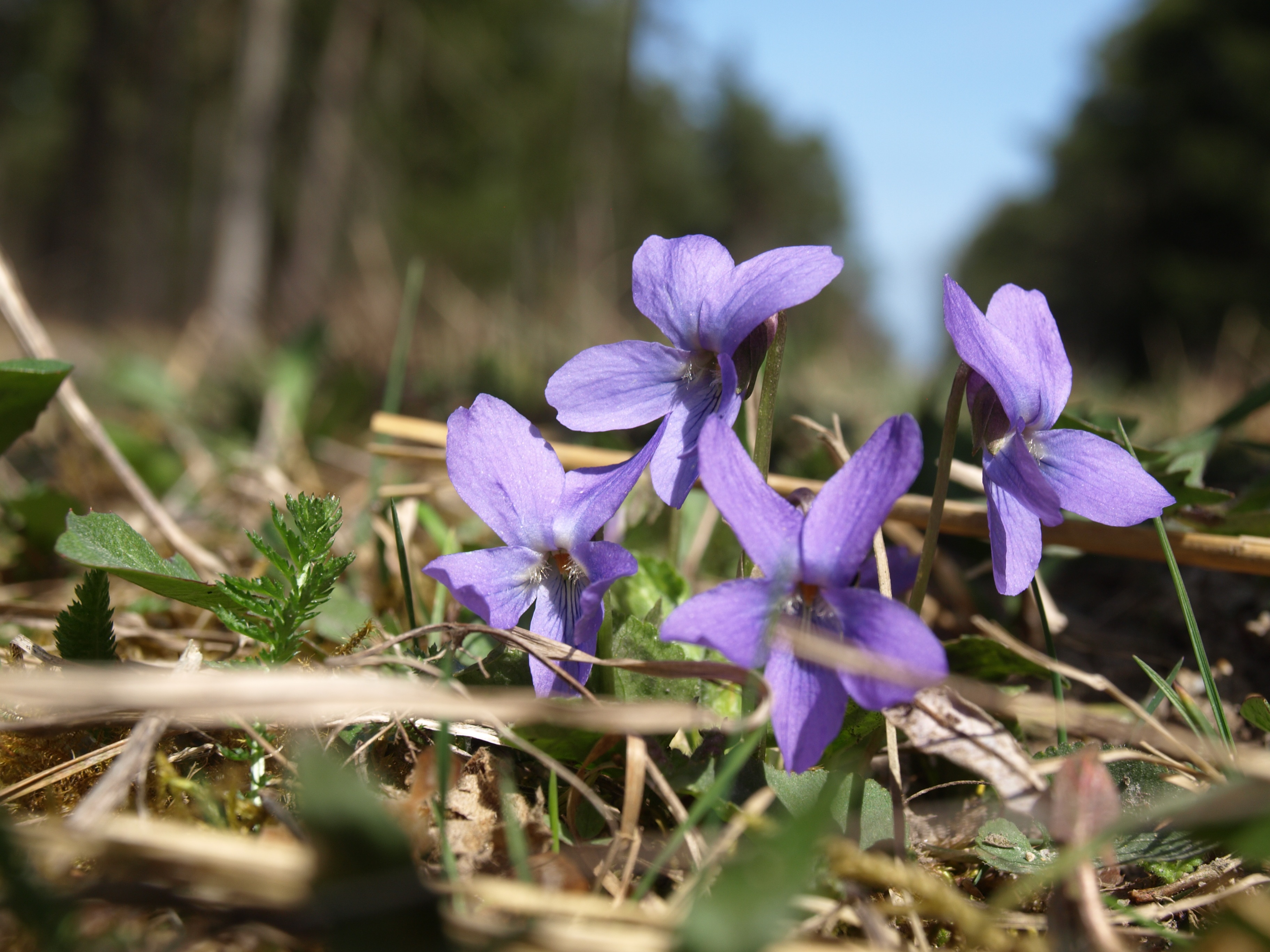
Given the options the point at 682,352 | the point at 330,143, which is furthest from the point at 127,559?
the point at 330,143

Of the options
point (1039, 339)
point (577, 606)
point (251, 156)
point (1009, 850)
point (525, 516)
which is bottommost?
point (1009, 850)

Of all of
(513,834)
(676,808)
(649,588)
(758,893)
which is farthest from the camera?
(649,588)

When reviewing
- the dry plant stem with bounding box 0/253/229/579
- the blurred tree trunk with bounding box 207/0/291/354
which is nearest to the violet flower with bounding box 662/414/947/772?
the dry plant stem with bounding box 0/253/229/579

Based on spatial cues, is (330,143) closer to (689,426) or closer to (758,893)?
(689,426)

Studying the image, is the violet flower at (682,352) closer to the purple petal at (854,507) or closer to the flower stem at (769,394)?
the flower stem at (769,394)

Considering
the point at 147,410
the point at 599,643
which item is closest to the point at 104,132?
the point at 147,410
